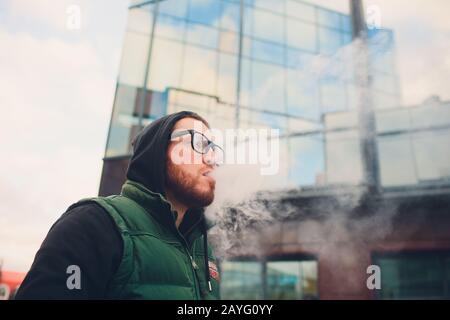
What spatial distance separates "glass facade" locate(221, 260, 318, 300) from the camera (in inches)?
212

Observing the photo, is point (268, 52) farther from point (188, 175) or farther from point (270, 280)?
point (188, 175)

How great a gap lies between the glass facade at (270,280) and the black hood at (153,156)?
433 cm

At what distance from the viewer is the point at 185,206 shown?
164 cm

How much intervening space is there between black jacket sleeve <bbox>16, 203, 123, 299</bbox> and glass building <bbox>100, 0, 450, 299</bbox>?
175 inches

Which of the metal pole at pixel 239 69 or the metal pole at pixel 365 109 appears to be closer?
the metal pole at pixel 365 109

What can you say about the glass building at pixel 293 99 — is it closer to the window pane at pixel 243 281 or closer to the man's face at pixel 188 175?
the window pane at pixel 243 281

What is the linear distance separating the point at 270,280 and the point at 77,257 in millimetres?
4919

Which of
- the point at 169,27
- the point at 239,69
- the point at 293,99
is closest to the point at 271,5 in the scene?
the point at 239,69

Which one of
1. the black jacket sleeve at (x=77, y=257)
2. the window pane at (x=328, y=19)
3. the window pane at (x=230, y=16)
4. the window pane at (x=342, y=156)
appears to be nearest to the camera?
the black jacket sleeve at (x=77, y=257)

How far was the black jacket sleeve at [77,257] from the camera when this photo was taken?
3.51 feet

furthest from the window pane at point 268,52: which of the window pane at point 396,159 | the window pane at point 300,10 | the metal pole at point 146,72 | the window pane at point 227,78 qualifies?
the window pane at point 396,159

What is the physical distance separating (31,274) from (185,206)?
2.28 ft

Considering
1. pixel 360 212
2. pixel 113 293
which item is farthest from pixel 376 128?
pixel 113 293
